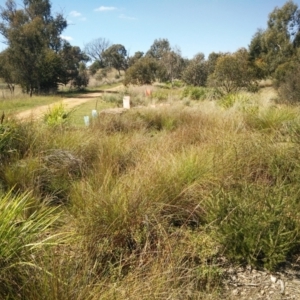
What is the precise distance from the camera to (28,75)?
26672mm

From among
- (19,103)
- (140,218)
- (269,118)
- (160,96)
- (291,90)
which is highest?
(291,90)

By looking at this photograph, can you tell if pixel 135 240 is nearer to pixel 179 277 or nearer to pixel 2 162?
pixel 179 277

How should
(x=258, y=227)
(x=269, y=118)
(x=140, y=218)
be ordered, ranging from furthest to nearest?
(x=269, y=118) → (x=140, y=218) → (x=258, y=227)

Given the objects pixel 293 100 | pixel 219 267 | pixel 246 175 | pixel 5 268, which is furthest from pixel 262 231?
pixel 293 100

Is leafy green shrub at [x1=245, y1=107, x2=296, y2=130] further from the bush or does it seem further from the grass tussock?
the bush

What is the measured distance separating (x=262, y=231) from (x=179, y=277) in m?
0.64

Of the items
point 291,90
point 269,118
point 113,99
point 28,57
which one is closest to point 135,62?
point 28,57

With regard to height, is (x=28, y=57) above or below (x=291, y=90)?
above

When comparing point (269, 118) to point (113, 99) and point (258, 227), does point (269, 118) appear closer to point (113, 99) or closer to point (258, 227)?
point (258, 227)

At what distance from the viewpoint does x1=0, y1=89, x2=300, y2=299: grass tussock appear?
1542 millimetres

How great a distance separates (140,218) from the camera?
7.07 feet

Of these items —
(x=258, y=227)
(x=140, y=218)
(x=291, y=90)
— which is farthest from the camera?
(x=291, y=90)

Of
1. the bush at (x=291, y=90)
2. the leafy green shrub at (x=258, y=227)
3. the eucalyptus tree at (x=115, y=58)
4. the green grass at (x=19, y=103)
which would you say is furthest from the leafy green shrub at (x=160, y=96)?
the eucalyptus tree at (x=115, y=58)

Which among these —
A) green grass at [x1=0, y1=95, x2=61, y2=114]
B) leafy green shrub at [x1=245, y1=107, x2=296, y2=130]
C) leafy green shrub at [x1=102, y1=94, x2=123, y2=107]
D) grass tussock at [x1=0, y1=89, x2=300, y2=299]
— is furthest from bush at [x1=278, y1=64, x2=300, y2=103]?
green grass at [x1=0, y1=95, x2=61, y2=114]
